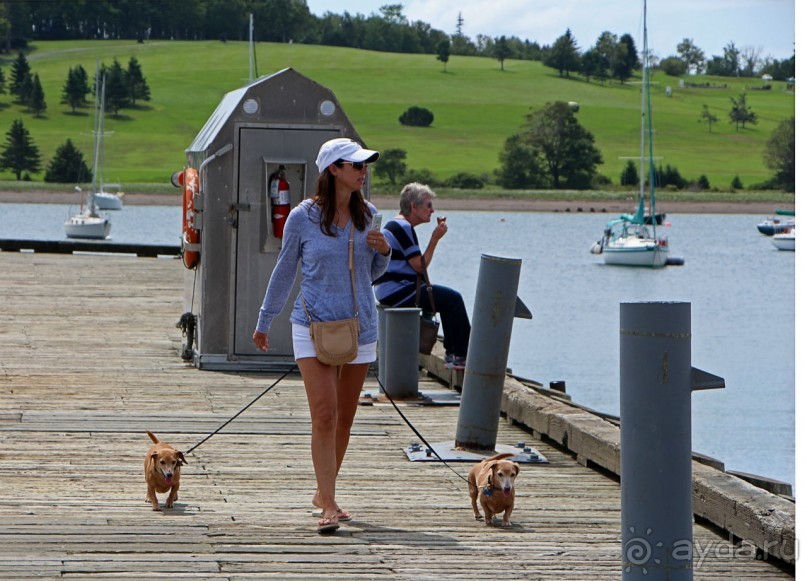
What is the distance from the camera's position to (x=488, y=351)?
332 inches

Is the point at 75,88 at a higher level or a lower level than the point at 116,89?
lower

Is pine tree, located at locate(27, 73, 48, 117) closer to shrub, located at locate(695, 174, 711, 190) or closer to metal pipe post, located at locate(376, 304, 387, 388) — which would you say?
shrub, located at locate(695, 174, 711, 190)

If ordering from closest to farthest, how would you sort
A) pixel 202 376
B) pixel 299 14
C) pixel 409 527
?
1. pixel 409 527
2. pixel 202 376
3. pixel 299 14

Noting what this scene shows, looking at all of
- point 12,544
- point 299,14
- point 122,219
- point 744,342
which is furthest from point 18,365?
point 299,14

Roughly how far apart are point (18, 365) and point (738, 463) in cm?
1038

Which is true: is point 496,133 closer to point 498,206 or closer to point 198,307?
point 498,206

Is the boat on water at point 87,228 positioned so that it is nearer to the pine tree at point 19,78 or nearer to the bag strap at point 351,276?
the bag strap at point 351,276

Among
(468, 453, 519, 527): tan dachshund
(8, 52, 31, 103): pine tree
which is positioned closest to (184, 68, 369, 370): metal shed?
(468, 453, 519, 527): tan dachshund

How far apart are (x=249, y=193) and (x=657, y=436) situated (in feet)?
23.3

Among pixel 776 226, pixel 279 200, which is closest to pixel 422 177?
pixel 776 226

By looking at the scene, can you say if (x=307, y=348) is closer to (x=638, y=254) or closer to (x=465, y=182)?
(x=638, y=254)

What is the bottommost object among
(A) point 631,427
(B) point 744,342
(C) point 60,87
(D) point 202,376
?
(B) point 744,342

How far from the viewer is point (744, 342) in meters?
37.1

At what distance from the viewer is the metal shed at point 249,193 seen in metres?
11.7
